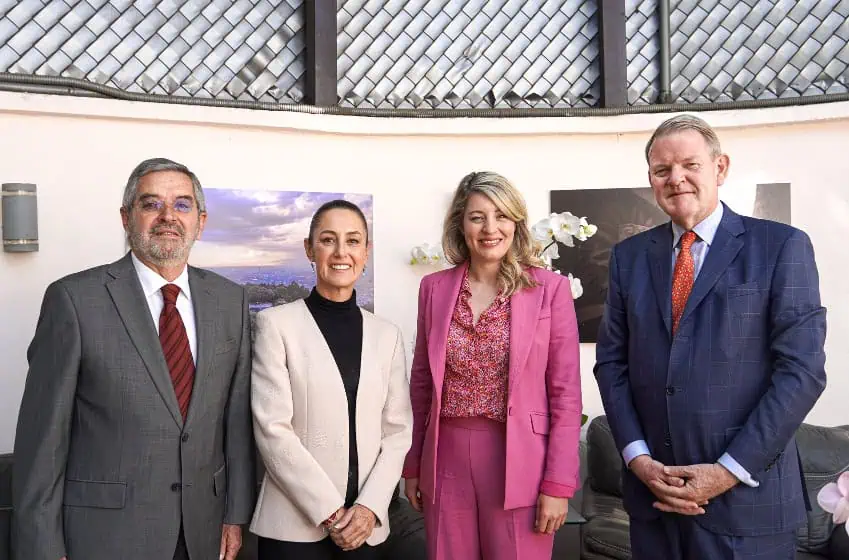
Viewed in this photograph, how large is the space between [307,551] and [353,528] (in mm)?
148

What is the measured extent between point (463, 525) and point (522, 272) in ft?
2.58

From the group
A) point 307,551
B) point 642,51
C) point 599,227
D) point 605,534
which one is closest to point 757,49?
point 642,51

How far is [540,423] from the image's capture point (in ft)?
7.18

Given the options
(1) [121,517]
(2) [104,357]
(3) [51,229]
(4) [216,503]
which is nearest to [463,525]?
(4) [216,503]

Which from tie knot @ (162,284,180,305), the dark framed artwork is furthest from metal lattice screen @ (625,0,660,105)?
tie knot @ (162,284,180,305)

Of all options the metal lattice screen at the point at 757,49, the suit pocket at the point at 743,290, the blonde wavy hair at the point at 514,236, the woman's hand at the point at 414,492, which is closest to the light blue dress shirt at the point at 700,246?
the suit pocket at the point at 743,290

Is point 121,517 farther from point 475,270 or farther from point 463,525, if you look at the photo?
point 475,270

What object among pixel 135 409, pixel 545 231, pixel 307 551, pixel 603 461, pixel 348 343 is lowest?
pixel 603 461

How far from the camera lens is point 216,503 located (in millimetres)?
2111

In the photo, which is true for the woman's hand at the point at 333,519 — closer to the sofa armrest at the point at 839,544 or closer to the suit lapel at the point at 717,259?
the suit lapel at the point at 717,259

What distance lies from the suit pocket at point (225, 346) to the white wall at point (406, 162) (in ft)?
5.32

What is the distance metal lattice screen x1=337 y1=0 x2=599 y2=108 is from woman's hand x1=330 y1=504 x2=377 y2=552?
255cm

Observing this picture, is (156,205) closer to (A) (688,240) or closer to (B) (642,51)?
(A) (688,240)

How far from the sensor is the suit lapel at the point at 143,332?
1.97m
